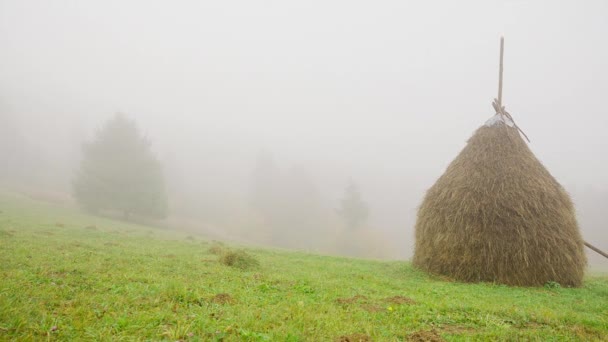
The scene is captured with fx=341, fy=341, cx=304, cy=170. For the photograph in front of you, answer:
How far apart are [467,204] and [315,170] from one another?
3569 inches

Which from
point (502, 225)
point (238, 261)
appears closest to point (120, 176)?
point (238, 261)

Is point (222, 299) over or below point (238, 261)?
below

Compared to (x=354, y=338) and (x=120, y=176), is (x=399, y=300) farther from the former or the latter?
(x=120, y=176)

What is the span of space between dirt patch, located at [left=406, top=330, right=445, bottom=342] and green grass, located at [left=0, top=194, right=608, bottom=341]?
4cm

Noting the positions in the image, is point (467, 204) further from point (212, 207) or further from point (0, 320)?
point (212, 207)

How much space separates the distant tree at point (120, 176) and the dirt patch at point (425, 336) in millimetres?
40683

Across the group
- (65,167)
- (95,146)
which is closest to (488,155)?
(95,146)

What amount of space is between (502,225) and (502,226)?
0.04 metres

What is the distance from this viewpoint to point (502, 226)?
1297cm

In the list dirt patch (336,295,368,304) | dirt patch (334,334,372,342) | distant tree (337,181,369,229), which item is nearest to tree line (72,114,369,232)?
distant tree (337,181,369,229)

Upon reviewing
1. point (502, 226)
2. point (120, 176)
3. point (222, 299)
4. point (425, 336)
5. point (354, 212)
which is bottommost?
point (222, 299)

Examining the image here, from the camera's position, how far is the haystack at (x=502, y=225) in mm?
12633

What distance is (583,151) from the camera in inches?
6777

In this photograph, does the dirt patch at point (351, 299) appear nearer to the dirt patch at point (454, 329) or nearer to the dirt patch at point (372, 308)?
the dirt patch at point (372, 308)
